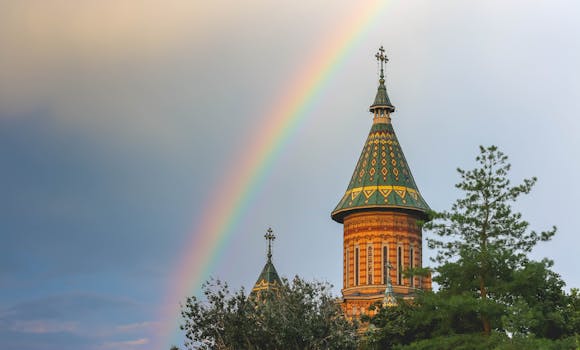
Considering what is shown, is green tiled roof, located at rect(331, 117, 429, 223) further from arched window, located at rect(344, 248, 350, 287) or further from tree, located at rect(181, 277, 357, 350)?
tree, located at rect(181, 277, 357, 350)

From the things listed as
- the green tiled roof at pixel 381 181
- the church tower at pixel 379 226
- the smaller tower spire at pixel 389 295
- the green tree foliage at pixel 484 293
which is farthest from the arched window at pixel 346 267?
the green tree foliage at pixel 484 293

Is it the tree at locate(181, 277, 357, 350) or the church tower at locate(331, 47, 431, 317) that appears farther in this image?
the church tower at locate(331, 47, 431, 317)

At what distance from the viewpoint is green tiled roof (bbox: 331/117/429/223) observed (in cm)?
6631

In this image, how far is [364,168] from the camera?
68062 mm

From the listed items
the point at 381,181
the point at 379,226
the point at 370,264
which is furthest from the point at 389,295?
the point at 381,181

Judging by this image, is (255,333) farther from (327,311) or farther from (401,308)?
(401,308)

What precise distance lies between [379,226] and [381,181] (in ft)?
9.56

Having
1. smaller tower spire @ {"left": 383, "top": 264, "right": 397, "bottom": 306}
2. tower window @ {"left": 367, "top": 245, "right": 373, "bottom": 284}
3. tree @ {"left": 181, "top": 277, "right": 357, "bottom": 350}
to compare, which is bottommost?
tree @ {"left": 181, "top": 277, "right": 357, "bottom": 350}

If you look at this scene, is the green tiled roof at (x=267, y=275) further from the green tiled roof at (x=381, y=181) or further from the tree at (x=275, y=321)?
the tree at (x=275, y=321)

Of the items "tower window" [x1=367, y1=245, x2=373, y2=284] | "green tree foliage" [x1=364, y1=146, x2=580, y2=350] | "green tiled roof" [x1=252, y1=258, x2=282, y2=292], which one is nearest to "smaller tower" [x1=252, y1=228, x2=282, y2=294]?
"green tiled roof" [x1=252, y1=258, x2=282, y2=292]

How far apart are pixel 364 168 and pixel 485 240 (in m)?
31.6

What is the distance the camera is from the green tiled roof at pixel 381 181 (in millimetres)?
66312

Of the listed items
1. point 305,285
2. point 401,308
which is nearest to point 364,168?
point 401,308

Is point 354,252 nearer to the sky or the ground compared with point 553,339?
nearer to the sky
